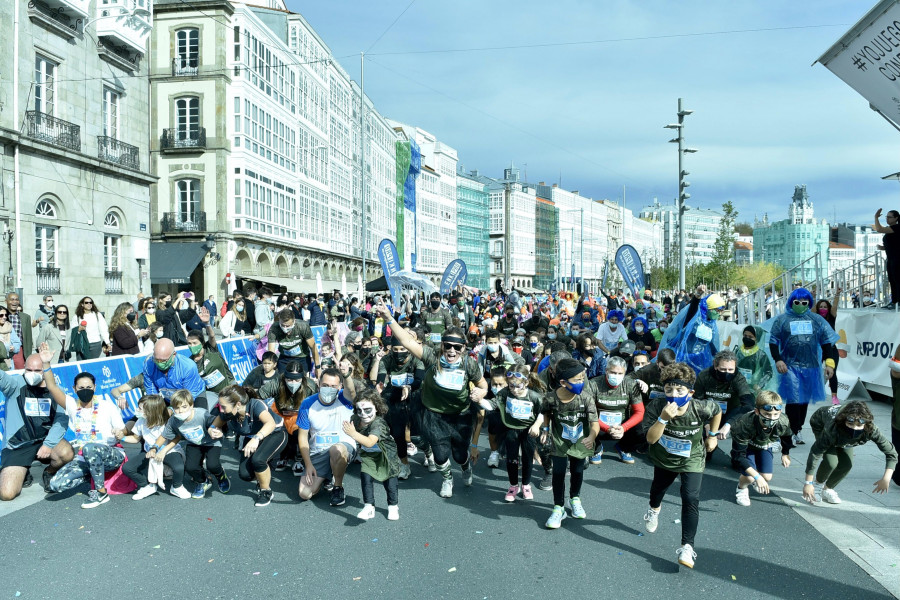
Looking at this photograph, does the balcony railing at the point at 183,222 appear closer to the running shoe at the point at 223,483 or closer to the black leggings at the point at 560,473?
the running shoe at the point at 223,483

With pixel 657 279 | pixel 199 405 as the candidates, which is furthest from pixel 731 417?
pixel 657 279

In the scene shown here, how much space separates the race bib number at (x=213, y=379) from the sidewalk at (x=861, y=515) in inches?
246


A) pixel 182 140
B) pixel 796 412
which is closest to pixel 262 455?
pixel 796 412

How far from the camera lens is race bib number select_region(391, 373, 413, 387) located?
331 inches

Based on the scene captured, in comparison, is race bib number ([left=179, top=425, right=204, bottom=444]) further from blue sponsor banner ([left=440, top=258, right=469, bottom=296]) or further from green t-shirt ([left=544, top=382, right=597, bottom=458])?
blue sponsor banner ([left=440, top=258, right=469, bottom=296])

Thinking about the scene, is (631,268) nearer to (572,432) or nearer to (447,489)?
(447,489)

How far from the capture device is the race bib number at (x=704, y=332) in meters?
9.70

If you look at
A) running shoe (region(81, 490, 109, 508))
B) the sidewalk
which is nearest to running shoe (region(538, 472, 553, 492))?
the sidewalk

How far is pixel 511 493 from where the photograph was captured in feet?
23.8

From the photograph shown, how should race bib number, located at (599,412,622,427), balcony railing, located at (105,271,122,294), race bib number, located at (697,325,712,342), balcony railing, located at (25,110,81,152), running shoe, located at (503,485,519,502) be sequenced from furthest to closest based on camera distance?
balcony railing, located at (105,271,122,294), balcony railing, located at (25,110,81,152), race bib number, located at (697,325,712,342), race bib number, located at (599,412,622,427), running shoe, located at (503,485,519,502)

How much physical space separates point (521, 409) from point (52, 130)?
2029cm

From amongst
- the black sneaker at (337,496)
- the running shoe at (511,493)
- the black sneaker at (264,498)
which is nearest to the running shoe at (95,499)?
the black sneaker at (264,498)

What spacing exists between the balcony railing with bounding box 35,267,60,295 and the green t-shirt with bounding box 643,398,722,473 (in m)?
20.6

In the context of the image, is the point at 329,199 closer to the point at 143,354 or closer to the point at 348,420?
the point at 143,354
